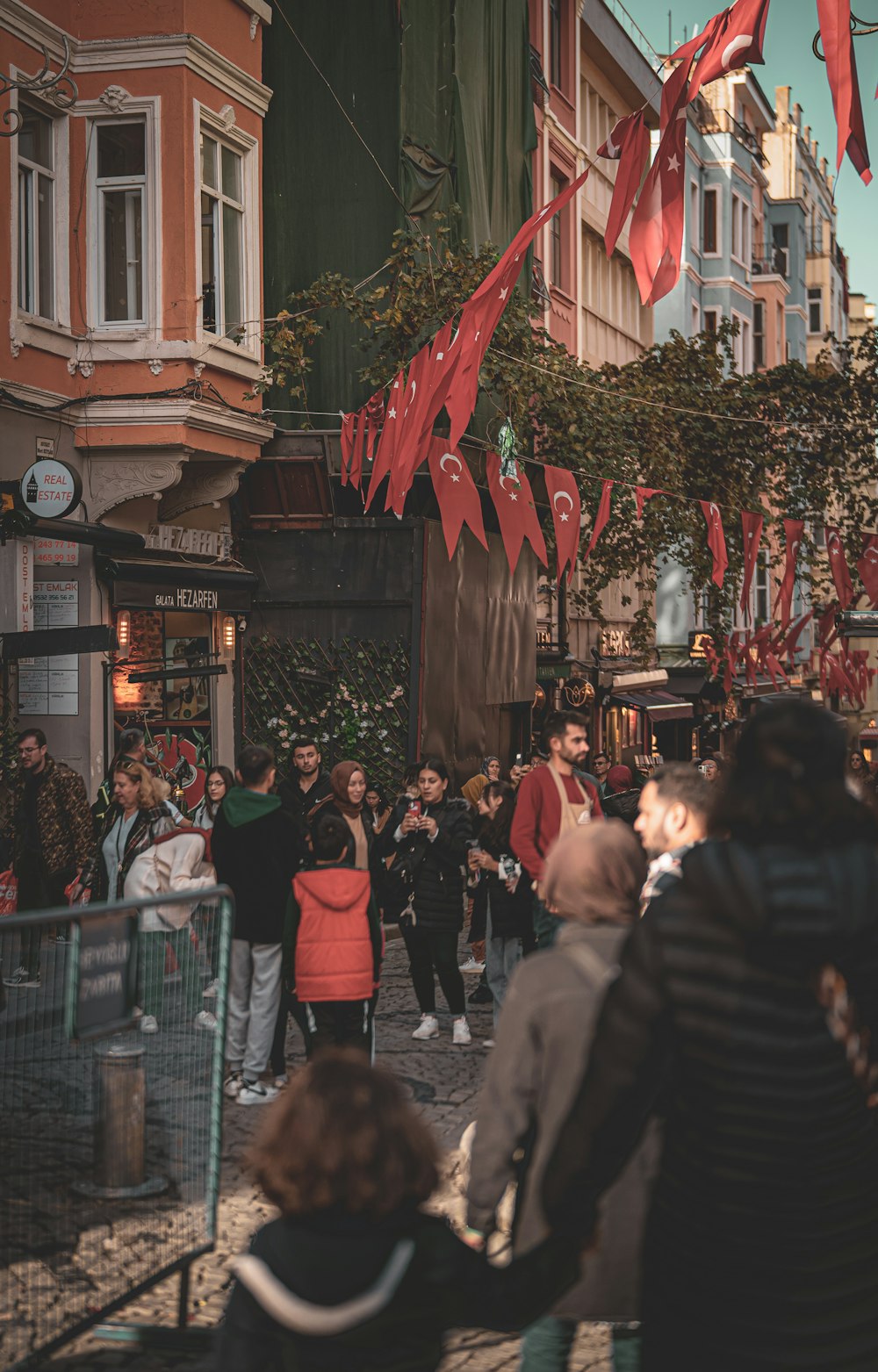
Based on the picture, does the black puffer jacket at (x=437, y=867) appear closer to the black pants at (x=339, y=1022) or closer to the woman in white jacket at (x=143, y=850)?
the woman in white jacket at (x=143, y=850)

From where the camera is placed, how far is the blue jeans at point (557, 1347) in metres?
3.79

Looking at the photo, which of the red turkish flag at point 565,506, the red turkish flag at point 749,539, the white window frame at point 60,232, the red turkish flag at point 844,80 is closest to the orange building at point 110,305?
the white window frame at point 60,232

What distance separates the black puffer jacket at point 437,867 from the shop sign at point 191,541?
8.41 meters

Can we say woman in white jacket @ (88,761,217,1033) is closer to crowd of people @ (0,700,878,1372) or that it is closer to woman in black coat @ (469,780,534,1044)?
woman in black coat @ (469,780,534,1044)

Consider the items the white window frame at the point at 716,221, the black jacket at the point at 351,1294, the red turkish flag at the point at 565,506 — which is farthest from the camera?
the white window frame at the point at 716,221

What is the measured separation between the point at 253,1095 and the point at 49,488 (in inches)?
285

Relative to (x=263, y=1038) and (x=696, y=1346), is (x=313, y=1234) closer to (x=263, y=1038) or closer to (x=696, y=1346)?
(x=696, y=1346)

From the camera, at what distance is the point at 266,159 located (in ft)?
67.8

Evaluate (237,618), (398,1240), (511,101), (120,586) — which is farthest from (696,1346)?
(511,101)

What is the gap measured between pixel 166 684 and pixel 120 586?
186 centimetres

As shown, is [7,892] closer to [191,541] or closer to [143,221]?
[191,541]

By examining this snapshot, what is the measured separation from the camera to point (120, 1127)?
4961 mm

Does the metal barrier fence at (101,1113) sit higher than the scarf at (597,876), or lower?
lower

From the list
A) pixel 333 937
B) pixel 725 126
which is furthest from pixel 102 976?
pixel 725 126
